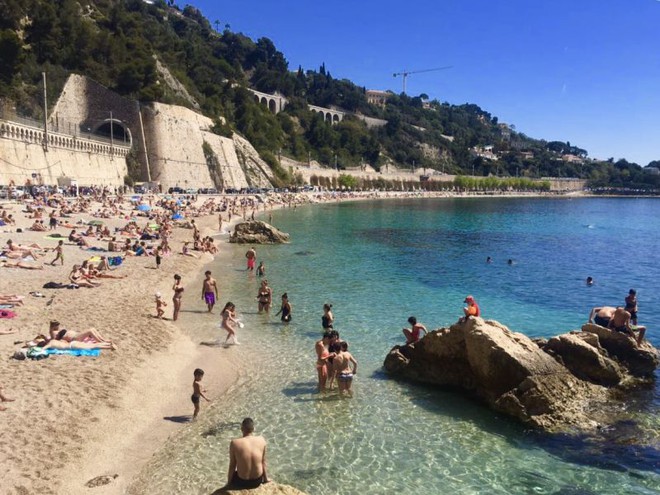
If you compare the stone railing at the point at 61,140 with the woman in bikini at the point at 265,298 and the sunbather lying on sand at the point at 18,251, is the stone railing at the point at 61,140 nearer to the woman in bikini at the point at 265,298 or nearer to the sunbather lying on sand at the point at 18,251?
the sunbather lying on sand at the point at 18,251

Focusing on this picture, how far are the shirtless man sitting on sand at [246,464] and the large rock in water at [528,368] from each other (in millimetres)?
5093

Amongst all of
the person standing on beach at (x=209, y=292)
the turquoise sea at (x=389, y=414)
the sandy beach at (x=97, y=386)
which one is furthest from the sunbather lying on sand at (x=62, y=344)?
the person standing on beach at (x=209, y=292)

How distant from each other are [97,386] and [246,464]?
4.71 metres

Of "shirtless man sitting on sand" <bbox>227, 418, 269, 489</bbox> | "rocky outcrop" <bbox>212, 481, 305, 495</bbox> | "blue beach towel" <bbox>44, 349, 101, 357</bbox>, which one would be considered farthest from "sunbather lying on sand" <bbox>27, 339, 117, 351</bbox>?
"rocky outcrop" <bbox>212, 481, 305, 495</bbox>

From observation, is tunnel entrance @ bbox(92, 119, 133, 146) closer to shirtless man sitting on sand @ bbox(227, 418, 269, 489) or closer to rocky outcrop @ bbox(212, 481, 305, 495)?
shirtless man sitting on sand @ bbox(227, 418, 269, 489)

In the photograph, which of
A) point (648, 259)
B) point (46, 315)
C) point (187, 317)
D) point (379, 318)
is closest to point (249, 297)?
point (187, 317)

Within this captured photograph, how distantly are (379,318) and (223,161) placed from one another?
63049 millimetres

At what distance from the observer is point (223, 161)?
73562 millimetres

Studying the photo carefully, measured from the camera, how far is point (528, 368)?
8.86 m

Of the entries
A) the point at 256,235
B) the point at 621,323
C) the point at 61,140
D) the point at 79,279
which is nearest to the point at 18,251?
the point at 79,279

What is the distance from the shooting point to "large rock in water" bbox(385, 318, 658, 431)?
855cm

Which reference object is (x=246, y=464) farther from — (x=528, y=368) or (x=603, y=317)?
(x=603, y=317)

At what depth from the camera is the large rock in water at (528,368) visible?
8.55 m

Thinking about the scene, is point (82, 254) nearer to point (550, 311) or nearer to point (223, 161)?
point (550, 311)
